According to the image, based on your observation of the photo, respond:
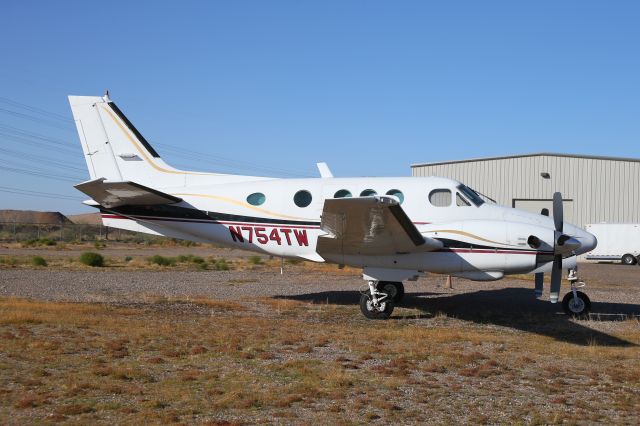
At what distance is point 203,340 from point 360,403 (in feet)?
14.2

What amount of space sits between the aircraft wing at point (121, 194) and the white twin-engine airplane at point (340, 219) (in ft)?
0.08

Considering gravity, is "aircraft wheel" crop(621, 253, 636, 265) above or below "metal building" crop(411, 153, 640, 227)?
below

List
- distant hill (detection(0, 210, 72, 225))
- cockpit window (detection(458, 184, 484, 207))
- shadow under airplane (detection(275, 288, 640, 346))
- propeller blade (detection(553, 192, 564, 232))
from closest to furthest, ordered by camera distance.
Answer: shadow under airplane (detection(275, 288, 640, 346)) → propeller blade (detection(553, 192, 564, 232)) → cockpit window (detection(458, 184, 484, 207)) → distant hill (detection(0, 210, 72, 225))

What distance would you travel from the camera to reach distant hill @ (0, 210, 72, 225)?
132 m

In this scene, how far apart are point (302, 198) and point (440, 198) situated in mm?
3263

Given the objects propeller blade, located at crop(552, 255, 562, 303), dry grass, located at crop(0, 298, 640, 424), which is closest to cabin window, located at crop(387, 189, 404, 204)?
dry grass, located at crop(0, 298, 640, 424)

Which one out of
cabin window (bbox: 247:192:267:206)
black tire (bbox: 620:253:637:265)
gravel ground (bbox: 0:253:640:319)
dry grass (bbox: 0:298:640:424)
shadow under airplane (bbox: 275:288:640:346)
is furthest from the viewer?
black tire (bbox: 620:253:637:265)

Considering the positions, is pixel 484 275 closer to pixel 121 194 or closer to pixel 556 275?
pixel 556 275

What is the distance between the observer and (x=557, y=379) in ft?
27.9

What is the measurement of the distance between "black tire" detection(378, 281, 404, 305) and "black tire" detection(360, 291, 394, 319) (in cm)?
41

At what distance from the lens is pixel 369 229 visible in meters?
12.8

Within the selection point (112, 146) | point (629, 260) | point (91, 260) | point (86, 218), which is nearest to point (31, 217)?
point (86, 218)

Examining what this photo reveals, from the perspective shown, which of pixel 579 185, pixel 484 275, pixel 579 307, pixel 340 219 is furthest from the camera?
pixel 579 185

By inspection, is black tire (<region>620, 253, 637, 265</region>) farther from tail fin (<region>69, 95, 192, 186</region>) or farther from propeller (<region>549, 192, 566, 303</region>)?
tail fin (<region>69, 95, 192, 186</region>)
